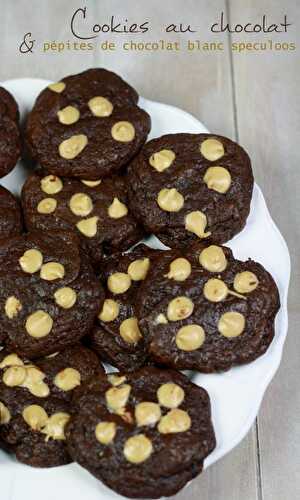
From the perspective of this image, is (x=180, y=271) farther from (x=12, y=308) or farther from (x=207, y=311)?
(x=12, y=308)

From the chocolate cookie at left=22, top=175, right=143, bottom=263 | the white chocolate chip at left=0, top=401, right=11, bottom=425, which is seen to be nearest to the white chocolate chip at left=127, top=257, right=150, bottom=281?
the chocolate cookie at left=22, top=175, right=143, bottom=263

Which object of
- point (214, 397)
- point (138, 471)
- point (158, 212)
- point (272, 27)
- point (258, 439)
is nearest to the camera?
point (138, 471)

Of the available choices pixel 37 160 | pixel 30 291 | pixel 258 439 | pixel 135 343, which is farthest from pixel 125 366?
pixel 37 160

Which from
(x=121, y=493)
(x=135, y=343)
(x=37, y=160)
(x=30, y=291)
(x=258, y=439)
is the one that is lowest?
(x=258, y=439)

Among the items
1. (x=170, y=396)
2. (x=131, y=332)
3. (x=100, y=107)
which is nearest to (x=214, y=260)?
(x=131, y=332)

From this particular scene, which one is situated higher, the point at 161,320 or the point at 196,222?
the point at 196,222

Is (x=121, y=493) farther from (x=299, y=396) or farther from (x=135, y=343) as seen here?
(x=299, y=396)

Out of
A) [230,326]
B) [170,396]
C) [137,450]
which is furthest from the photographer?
[230,326]
